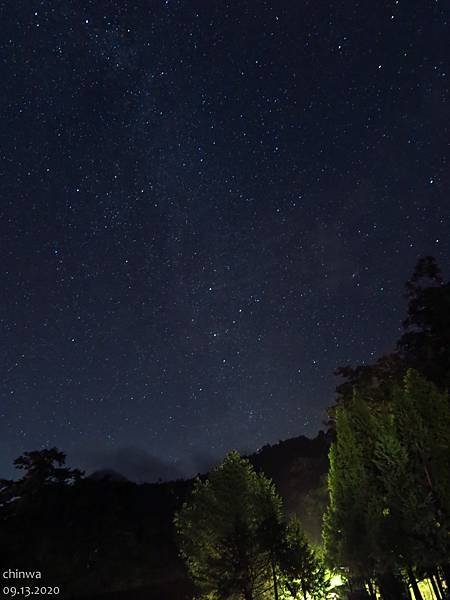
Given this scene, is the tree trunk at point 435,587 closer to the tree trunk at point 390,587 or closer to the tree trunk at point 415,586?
the tree trunk at point 415,586

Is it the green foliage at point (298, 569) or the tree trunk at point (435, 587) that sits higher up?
the green foliage at point (298, 569)

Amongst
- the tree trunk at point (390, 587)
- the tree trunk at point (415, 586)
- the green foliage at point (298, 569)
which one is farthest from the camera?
the tree trunk at point (390, 587)

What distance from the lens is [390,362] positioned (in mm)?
38688

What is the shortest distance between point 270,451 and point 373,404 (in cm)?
6702

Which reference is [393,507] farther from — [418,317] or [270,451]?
[270,451]

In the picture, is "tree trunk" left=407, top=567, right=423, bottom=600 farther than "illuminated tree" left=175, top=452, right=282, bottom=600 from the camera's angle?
No

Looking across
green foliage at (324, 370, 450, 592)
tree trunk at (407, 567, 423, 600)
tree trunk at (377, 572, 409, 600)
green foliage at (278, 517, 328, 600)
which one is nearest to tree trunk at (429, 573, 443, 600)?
green foliage at (324, 370, 450, 592)

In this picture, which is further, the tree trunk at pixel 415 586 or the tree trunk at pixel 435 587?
the tree trunk at pixel 435 587

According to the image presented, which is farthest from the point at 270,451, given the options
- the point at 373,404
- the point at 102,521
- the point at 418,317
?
the point at 418,317

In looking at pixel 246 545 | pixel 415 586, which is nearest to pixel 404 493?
pixel 415 586

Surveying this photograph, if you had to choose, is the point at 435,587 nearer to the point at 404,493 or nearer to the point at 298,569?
the point at 404,493

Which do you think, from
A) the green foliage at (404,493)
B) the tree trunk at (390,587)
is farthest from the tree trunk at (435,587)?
the tree trunk at (390,587)

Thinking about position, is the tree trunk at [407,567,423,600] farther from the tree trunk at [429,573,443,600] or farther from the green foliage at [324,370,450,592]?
the tree trunk at [429,573,443,600]

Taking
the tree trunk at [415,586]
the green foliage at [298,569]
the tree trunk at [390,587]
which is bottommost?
the tree trunk at [390,587]
